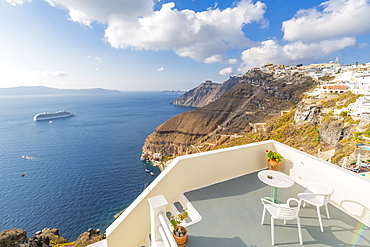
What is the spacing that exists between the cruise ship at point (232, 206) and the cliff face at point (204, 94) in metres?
132

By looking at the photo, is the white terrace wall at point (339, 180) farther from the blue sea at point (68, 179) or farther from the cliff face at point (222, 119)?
the cliff face at point (222, 119)

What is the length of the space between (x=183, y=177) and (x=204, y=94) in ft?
487

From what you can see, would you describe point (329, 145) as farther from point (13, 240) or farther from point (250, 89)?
point (250, 89)

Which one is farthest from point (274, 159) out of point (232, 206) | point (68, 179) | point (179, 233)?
point (68, 179)

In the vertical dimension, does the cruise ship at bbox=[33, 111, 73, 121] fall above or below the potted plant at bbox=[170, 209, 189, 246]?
below

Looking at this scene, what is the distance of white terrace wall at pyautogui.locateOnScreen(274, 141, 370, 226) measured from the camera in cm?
242

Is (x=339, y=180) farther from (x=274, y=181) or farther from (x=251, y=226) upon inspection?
(x=251, y=226)

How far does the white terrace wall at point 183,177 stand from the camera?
2.51 metres

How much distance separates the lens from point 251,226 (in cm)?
238

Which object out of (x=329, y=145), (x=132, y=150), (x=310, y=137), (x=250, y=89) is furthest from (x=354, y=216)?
(x=250, y=89)

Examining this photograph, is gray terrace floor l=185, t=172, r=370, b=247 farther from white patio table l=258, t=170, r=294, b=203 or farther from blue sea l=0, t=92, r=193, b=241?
blue sea l=0, t=92, r=193, b=241

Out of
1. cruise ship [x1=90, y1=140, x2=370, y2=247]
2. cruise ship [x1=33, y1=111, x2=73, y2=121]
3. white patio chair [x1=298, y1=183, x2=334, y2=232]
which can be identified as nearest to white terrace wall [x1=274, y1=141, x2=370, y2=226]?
cruise ship [x1=90, y1=140, x2=370, y2=247]

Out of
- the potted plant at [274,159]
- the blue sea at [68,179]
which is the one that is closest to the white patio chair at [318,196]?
the potted plant at [274,159]

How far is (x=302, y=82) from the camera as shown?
47562mm
